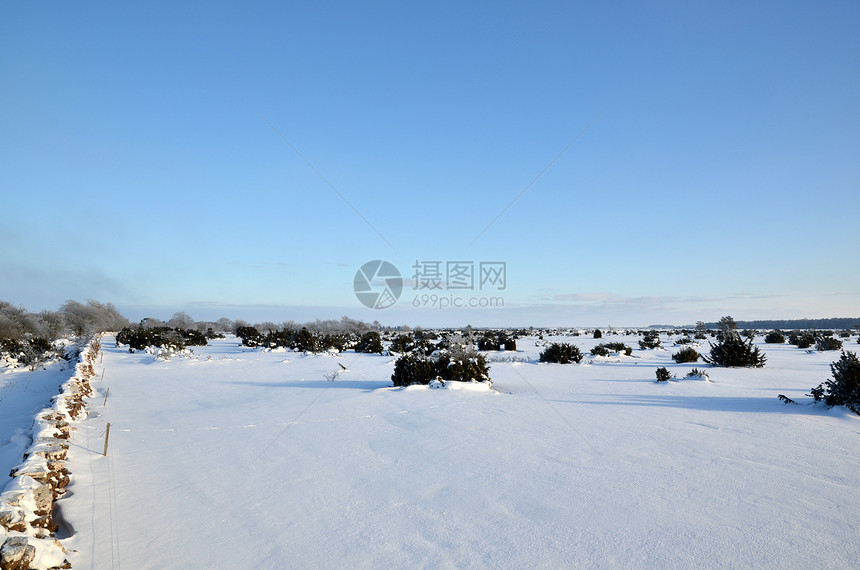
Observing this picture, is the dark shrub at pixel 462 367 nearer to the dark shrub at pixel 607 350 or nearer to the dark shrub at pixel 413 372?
the dark shrub at pixel 413 372

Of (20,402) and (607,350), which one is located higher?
(607,350)

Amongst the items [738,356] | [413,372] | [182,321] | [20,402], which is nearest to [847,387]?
[413,372]

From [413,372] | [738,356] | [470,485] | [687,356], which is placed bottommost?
[470,485]

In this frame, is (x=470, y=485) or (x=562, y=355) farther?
(x=562, y=355)

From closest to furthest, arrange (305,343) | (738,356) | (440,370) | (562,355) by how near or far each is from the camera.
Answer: (440,370) < (738,356) < (562,355) < (305,343)

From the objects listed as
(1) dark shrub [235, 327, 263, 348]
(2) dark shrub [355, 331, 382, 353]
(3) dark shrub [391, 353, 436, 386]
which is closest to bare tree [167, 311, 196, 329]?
(1) dark shrub [235, 327, 263, 348]

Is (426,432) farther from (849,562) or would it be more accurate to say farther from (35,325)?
(35,325)

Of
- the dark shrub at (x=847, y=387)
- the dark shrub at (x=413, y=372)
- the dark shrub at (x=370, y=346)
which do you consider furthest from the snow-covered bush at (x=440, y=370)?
the dark shrub at (x=370, y=346)

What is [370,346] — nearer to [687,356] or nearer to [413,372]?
[413,372]

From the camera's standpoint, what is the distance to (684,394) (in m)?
8.98

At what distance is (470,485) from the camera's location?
4066 mm

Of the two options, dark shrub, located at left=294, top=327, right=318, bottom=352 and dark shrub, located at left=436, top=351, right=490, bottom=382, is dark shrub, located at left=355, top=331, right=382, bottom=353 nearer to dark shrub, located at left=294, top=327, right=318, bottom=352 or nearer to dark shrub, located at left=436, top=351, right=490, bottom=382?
dark shrub, located at left=294, top=327, right=318, bottom=352

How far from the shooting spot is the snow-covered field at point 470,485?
2906mm

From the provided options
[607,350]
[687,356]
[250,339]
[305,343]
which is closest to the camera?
[687,356]
